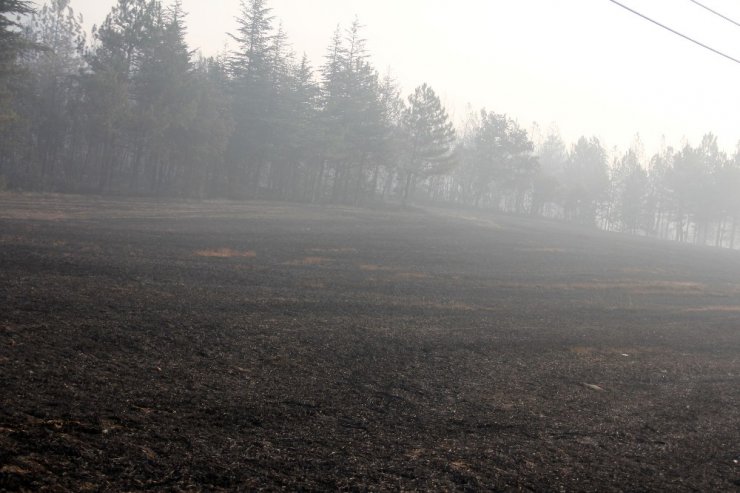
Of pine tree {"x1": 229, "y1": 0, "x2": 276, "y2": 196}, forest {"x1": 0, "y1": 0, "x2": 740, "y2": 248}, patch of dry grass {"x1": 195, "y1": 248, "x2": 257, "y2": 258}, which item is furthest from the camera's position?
pine tree {"x1": 229, "y1": 0, "x2": 276, "y2": 196}

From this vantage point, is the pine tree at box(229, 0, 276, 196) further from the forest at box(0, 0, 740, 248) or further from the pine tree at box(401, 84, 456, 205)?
the pine tree at box(401, 84, 456, 205)

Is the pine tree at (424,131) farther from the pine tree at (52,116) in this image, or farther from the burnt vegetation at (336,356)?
the pine tree at (52,116)

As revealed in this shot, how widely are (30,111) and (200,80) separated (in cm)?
1650

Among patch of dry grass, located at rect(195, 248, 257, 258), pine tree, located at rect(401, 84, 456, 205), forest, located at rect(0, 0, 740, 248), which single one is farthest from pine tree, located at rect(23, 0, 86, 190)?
pine tree, located at rect(401, 84, 456, 205)

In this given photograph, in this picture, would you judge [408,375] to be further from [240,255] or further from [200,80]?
[200,80]

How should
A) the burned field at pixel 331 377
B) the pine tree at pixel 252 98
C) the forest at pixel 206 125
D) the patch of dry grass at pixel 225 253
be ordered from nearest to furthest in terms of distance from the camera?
the burned field at pixel 331 377, the patch of dry grass at pixel 225 253, the forest at pixel 206 125, the pine tree at pixel 252 98

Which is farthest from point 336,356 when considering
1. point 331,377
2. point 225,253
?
point 225,253

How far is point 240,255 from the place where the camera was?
24.6m

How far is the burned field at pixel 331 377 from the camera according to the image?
274 inches

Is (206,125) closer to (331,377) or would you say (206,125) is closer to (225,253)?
(225,253)

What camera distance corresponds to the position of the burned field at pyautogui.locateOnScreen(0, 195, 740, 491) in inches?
274

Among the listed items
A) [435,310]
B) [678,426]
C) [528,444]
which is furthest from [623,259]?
[528,444]

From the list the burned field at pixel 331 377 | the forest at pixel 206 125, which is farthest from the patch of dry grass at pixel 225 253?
the forest at pixel 206 125

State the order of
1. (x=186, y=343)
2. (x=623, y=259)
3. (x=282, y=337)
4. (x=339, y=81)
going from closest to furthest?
(x=186, y=343)
(x=282, y=337)
(x=623, y=259)
(x=339, y=81)
